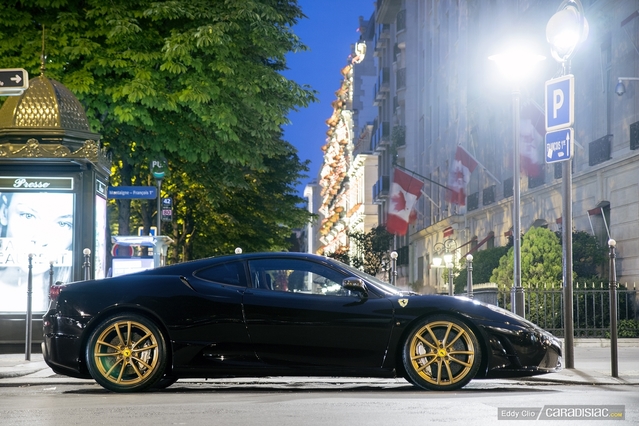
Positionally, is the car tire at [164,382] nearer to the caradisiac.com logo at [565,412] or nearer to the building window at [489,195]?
the caradisiac.com logo at [565,412]

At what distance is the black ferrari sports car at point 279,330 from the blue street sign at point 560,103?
12.9 feet

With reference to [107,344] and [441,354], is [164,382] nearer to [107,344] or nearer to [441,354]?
[107,344]

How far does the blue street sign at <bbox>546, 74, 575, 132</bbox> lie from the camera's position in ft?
46.8

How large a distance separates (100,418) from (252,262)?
126 inches

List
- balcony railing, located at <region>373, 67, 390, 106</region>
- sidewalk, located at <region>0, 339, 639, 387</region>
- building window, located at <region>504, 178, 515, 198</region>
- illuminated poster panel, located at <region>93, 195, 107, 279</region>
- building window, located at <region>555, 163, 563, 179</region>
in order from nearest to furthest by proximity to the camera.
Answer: sidewalk, located at <region>0, 339, 639, 387</region> → illuminated poster panel, located at <region>93, 195, 107, 279</region> → building window, located at <region>555, 163, 563, 179</region> → building window, located at <region>504, 178, 515, 198</region> → balcony railing, located at <region>373, 67, 390, 106</region>

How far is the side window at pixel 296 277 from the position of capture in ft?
37.0

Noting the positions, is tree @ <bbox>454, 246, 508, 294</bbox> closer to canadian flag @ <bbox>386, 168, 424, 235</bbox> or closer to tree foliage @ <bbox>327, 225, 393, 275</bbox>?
canadian flag @ <bbox>386, 168, 424, 235</bbox>

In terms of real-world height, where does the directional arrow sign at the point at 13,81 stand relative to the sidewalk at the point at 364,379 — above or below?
above

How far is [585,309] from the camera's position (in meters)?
23.1

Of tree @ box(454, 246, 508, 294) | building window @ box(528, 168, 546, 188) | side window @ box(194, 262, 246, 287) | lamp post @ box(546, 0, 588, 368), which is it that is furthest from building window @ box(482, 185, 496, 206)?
side window @ box(194, 262, 246, 287)

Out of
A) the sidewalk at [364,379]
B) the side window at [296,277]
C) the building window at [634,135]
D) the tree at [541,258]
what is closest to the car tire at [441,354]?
the side window at [296,277]

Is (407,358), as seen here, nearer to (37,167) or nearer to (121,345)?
(121,345)

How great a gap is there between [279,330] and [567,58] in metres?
6.03

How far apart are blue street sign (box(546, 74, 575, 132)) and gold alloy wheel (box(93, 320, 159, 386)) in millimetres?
6025
